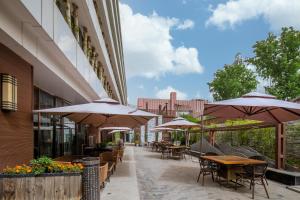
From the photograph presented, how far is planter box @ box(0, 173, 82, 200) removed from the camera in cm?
573

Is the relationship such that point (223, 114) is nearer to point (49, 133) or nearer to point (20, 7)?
point (49, 133)

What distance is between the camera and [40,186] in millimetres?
5867

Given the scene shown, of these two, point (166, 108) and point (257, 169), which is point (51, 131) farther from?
point (166, 108)

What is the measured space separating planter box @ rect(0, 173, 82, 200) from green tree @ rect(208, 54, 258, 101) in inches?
1248

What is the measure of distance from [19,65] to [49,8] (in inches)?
55.6

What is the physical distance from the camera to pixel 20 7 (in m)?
5.68

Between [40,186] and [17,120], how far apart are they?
2.24 metres

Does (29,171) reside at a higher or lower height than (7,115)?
lower

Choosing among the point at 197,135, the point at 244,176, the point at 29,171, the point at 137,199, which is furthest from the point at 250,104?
the point at 197,135

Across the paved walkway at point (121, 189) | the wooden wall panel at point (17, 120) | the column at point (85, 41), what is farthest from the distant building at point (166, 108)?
the wooden wall panel at point (17, 120)

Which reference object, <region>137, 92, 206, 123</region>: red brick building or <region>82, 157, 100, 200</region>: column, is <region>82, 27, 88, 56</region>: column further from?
<region>137, 92, 206, 123</region>: red brick building

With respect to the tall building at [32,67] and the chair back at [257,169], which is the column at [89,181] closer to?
the tall building at [32,67]

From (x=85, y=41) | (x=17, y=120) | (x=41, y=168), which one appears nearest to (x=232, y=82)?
(x=85, y=41)

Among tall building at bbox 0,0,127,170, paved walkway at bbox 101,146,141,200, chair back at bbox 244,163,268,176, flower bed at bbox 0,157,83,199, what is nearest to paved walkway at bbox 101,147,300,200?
paved walkway at bbox 101,146,141,200
